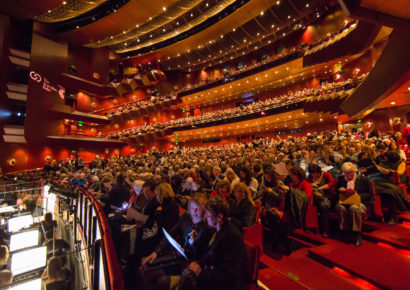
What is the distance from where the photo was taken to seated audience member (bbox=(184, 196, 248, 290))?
1418mm

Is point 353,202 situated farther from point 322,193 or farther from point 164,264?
point 164,264

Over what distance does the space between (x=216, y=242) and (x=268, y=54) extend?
25.4 meters

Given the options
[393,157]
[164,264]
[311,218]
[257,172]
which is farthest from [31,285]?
[393,157]

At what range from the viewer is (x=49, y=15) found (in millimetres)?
16750

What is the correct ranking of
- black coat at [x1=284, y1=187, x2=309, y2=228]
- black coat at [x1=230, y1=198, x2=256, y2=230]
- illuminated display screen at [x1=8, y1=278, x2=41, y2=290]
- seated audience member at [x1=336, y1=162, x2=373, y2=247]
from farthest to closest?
black coat at [x1=284, y1=187, x2=309, y2=228], seated audience member at [x1=336, y1=162, x2=373, y2=247], black coat at [x1=230, y1=198, x2=256, y2=230], illuminated display screen at [x1=8, y1=278, x2=41, y2=290]

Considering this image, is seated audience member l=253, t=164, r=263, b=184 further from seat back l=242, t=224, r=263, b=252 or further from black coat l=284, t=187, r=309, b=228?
seat back l=242, t=224, r=263, b=252

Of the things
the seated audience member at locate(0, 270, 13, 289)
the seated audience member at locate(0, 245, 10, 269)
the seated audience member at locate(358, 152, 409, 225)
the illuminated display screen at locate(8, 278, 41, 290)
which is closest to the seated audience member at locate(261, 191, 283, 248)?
the seated audience member at locate(358, 152, 409, 225)

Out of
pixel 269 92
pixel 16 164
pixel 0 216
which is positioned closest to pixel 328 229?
pixel 0 216

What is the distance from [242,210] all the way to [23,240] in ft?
13.5

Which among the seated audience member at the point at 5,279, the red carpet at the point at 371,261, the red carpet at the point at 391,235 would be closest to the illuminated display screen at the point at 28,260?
the seated audience member at the point at 5,279

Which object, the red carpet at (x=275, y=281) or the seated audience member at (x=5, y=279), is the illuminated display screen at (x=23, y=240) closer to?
the seated audience member at (x=5, y=279)

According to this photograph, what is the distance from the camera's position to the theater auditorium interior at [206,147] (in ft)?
7.55

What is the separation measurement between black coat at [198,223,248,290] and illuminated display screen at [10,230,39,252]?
13.3 ft

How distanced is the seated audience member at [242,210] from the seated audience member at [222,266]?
1.00 metres
